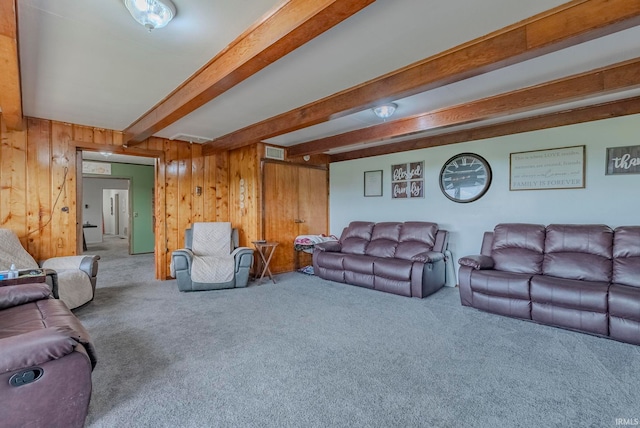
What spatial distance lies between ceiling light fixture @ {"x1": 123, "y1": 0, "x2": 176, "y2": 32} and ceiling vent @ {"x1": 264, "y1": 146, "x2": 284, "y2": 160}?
3.45 m

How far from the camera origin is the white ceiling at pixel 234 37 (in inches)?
68.3

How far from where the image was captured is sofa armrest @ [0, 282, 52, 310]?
7.13 ft

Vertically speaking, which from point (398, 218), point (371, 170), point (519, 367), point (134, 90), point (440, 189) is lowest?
point (519, 367)

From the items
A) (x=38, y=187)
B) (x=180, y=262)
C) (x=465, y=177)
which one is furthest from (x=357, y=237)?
(x=38, y=187)

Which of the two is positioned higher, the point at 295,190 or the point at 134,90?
the point at 134,90

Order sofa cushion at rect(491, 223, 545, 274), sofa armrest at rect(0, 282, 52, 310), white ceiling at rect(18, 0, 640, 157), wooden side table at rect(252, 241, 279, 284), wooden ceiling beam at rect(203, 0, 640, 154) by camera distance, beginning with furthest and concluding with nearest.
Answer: wooden side table at rect(252, 241, 279, 284)
sofa cushion at rect(491, 223, 545, 274)
sofa armrest at rect(0, 282, 52, 310)
white ceiling at rect(18, 0, 640, 157)
wooden ceiling beam at rect(203, 0, 640, 154)

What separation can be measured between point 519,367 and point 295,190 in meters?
4.31

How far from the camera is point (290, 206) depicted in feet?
18.4

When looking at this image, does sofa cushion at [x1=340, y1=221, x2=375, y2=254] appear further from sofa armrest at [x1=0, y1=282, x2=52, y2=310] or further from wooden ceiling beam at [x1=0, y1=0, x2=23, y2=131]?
wooden ceiling beam at [x1=0, y1=0, x2=23, y2=131]

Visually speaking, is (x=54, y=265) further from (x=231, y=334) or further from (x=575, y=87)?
(x=575, y=87)

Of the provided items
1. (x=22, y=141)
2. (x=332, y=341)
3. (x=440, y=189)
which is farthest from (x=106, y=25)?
(x=440, y=189)

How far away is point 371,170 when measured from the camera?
5.64 m

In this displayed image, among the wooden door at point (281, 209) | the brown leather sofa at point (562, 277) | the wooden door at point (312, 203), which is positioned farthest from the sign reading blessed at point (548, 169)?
the wooden door at point (281, 209)

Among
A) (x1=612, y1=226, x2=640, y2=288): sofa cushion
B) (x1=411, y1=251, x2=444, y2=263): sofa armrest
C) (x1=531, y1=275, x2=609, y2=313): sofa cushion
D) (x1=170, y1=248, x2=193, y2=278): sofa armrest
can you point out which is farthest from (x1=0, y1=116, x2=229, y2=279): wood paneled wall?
(x1=612, y1=226, x2=640, y2=288): sofa cushion
